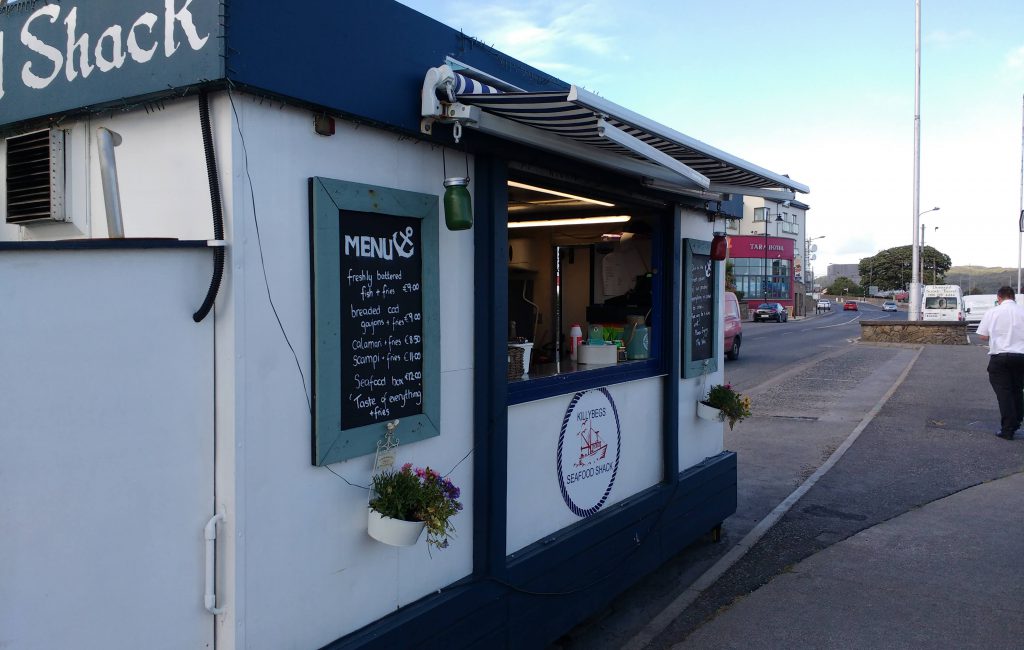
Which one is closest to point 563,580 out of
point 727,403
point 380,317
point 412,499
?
point 412,499

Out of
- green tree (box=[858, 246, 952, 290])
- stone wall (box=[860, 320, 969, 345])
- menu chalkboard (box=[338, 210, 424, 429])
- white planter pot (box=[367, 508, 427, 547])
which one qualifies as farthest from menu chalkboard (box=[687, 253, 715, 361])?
green tree (box=[858, 246, 952, 290])

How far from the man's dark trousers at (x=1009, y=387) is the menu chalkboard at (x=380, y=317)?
9081 millimetres

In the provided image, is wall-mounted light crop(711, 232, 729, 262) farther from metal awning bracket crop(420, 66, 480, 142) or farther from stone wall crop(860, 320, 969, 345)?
stone wall crop(860, 320, 969, 345)

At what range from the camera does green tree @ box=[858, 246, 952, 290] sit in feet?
352

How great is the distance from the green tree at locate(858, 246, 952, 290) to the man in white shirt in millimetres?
104193

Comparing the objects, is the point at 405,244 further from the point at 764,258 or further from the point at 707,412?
the point at 764,258

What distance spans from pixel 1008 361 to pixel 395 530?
9.50 meters

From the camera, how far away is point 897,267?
114m

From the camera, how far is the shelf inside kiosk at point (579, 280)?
209 inches

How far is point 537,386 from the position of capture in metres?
4.07

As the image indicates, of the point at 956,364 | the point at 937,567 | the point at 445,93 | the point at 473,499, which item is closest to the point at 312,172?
the point at 445,93

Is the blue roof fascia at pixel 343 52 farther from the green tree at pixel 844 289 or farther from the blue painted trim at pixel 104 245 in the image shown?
the green tree at pixel 844 289

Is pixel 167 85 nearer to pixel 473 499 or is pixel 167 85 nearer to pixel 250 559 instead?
pixel 250 559

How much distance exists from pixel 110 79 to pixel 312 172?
76 cm
